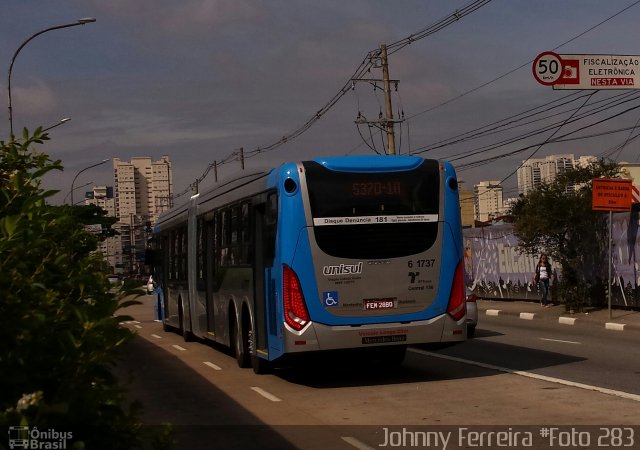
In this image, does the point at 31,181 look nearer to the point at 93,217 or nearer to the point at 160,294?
the point at 93,217

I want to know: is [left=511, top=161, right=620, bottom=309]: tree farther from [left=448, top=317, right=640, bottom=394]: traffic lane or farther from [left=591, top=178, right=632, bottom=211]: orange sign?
[left=448, top=317, right=640, bottom=394]: traffic lane

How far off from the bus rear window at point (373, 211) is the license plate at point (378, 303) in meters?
0.63

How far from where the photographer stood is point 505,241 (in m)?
39.3

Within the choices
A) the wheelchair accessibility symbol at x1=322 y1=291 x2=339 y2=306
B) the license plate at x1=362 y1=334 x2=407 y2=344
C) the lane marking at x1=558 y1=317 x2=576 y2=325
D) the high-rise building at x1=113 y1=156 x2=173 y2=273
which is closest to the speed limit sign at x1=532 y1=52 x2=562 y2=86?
the lane marking at x1=558 y1=317 x2=576 y2=325

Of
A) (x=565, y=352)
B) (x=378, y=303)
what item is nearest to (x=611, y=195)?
(x=565, y=352)

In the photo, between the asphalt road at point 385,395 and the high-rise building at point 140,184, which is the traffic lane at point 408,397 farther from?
the high-rise building at point 140,184

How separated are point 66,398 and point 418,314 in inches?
388

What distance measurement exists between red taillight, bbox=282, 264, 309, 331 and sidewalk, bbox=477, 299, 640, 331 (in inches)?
525

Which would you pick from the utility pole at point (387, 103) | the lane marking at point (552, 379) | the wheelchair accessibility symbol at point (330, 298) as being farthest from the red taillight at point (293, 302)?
the utility pole at point (387, 103)

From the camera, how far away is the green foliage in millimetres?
4270

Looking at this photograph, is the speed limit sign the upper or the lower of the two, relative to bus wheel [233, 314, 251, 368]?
upper

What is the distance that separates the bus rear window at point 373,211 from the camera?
1379cm

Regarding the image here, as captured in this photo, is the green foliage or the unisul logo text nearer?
the green foliage

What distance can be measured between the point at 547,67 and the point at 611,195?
162 inches
